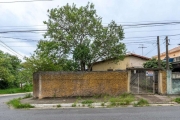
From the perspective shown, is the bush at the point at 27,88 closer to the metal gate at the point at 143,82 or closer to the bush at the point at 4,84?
the bush at the point at 4,84

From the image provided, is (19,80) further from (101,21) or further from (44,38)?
(101,21)

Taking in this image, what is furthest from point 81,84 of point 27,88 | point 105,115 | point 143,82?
point 27,88

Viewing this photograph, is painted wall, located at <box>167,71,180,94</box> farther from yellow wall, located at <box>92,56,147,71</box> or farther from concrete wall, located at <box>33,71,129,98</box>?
yellow wall, located at <box>92,56,147,71</box>

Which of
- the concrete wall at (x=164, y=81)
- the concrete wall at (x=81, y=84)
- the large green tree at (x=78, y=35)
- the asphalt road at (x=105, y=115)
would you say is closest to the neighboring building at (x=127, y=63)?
the large green tree at (x=78, y=35)

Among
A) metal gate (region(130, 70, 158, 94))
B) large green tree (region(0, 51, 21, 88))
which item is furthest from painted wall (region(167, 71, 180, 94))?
large green tree (region(0, 51, 21, 88))

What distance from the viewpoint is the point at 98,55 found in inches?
1099

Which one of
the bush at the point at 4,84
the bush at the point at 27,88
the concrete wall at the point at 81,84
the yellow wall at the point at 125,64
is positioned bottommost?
the bush at the point at 27,88

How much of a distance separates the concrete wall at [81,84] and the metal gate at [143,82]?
106 centimetres

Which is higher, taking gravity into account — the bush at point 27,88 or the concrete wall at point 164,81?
the concrete wall at point 164,81

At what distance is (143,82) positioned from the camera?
22016 millimetres

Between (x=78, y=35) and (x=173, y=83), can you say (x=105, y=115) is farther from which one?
(x=78, y=35)

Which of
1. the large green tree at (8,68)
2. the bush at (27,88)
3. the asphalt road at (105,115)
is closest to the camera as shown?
the asphalt road at (105,115)

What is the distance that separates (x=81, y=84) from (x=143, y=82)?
5740mm

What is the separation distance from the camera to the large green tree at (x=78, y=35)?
26.8 m
